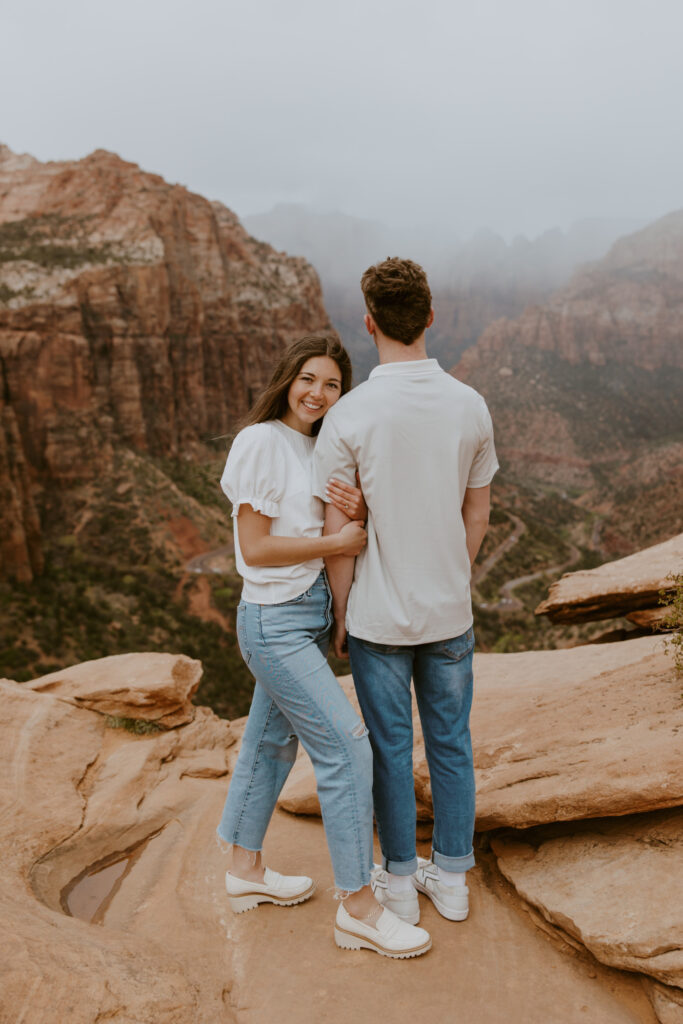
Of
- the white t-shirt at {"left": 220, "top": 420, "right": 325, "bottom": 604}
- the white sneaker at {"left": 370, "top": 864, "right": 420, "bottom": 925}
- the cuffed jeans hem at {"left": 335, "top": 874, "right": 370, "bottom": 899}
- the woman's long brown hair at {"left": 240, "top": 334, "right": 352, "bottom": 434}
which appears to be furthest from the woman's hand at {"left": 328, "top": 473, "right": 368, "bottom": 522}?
the white sneaker at {"left": 370, "top": 864, "right": 420, "bottom": 925}

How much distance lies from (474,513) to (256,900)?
2.36 m

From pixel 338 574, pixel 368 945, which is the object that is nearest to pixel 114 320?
pixel 338 574

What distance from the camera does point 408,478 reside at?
2.99 meters

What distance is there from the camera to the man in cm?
296

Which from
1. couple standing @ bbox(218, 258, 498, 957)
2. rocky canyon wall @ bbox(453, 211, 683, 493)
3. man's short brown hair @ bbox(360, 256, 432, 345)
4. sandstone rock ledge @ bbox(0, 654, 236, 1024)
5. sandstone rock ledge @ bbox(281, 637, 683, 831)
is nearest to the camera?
sandstone rock ledge @ bbox(0, 654, 236, 1024)

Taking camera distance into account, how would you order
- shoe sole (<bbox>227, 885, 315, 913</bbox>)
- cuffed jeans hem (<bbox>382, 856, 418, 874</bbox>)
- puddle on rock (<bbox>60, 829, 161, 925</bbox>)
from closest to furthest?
cuffed jeans hem (<bbox>382, 856, 418, 874</bbox>) < shoe sole (<bbox>227, 885, 315, 913</bbox>) < puddle on rock (<bbox>60, 829, 161, 925</bbox>)

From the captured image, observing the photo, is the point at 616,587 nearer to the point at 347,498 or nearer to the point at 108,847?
the point at 347,498

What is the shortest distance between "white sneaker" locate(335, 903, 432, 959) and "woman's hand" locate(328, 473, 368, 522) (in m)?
1.90

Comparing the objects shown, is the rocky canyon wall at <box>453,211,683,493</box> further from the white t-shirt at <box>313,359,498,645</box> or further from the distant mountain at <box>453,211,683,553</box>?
the white t-shirt at <box>313,359,498,645</box>

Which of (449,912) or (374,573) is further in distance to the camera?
(449,912)

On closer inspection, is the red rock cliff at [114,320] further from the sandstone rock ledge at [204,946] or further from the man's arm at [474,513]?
the man's arm at [474,513]

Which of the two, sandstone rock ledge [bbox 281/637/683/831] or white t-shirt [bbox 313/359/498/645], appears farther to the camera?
sandstone rock ledge [bbox 281/637/683/831]

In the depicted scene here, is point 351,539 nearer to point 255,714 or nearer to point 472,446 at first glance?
point 472,446

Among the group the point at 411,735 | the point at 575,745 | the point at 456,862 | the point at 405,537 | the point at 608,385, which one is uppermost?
the point at 405,537
